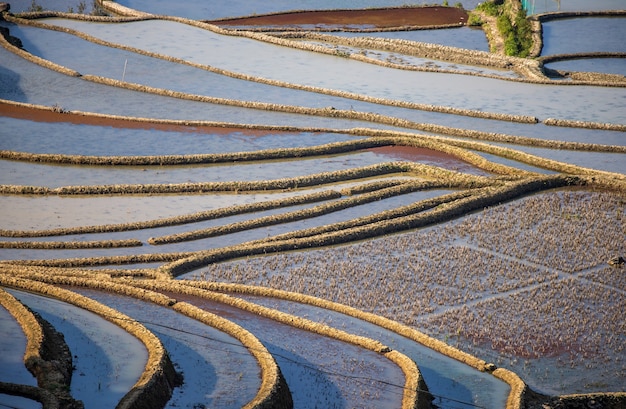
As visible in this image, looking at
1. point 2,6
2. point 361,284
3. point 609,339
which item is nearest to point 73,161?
point 361,284

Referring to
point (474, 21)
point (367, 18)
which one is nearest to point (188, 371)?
point (474, 21)

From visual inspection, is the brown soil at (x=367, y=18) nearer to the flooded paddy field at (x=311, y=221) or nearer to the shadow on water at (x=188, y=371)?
the flooded paddy field at (x=311, y=221)

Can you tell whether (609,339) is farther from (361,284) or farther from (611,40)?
(611,40)

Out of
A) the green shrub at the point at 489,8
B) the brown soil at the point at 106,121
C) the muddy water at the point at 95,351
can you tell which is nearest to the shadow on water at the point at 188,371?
the muddy water at the point at 95,351

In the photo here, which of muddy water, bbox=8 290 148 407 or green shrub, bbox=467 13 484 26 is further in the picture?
green shrub, bbox=467 13 484 26

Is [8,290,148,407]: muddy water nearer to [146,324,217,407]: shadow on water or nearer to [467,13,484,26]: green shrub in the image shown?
[146,324,217,407]: shadow on water

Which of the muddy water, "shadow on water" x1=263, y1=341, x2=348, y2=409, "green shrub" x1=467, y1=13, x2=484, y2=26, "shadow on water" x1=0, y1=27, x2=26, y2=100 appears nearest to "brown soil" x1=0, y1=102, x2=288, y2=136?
"shadow on water" x1=0, y1=27, x2=26, y2=100
